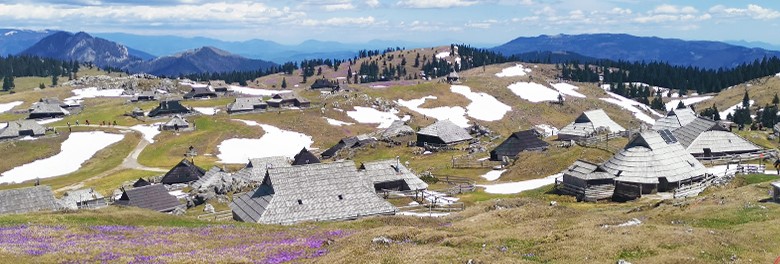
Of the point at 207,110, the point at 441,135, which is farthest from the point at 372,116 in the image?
the point at 207,110

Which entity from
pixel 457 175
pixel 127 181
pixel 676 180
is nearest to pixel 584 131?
pixel 457 175

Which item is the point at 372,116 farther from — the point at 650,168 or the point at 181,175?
the point at 650,168

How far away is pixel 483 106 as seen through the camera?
6270 inches

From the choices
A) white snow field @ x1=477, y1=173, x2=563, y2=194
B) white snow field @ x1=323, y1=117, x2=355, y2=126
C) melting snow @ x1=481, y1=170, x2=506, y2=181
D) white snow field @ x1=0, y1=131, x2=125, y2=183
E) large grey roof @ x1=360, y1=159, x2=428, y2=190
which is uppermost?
large grey roof @ x1=360, y1=159, x2=428, y2=190

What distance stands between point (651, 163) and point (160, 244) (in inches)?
1675

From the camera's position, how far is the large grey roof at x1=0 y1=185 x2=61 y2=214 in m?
54.9

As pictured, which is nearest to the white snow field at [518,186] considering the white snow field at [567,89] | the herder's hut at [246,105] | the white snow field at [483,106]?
the white snow field at [483,106]

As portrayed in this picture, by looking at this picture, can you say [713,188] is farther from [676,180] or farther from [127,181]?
[127,181]

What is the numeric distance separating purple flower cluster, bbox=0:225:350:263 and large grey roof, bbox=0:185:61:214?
2071cm

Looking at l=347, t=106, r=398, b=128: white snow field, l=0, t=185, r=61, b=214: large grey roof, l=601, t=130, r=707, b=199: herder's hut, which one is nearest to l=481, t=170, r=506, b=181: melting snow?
l=601, t=130, r=707, b=199: herder's hut

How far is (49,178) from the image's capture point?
314 ft

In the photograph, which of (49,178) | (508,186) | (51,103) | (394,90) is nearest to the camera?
(508,186)

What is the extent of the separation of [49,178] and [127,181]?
17520 mm

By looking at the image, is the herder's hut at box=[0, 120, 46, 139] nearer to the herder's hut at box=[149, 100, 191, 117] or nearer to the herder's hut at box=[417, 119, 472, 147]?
the herder's hut at box=[149, 100, 191, 117]
